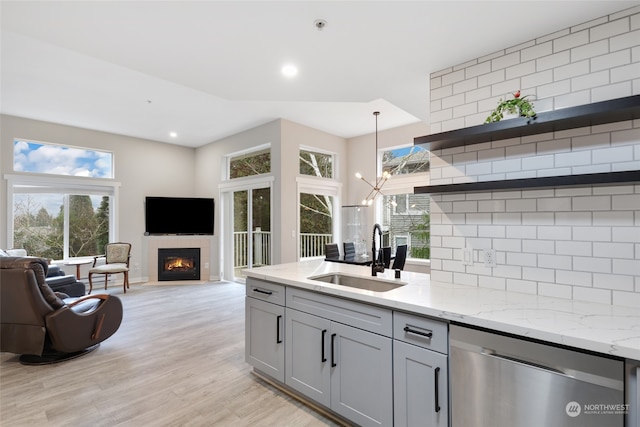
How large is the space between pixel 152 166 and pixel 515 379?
7.58 metres

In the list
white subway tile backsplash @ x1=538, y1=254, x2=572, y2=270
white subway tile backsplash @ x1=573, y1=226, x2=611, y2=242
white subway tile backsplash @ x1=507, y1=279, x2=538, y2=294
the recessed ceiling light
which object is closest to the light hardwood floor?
white subway tile backsplash @ x1=507, y1=279, x2=538, y2=294

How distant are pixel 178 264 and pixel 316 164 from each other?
3.89m

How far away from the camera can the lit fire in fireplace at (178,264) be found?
6.77m

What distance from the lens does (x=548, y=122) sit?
1631 millimetres

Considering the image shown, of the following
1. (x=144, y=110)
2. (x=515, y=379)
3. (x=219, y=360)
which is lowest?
(x=219, y=360)

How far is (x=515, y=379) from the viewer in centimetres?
133

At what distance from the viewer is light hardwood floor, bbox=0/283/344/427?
7.00 ft

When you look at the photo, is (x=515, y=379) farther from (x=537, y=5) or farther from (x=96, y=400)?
(x=96, y=400)

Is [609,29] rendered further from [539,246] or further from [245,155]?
[245,155]

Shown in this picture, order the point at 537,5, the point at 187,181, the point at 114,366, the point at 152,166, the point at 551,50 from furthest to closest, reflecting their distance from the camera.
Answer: the point at 187,181 → the point at 152,166 → the point at 114,366 → the point at 551,50 → the point at 537,5

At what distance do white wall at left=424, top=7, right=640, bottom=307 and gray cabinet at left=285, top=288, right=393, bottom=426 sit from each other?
2.67 feet

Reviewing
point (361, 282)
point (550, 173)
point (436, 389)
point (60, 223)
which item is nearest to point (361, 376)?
point (436, 389)

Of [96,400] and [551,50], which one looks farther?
[96,400]

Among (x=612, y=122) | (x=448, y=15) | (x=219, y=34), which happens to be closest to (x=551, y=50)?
(x=612, y=122)
